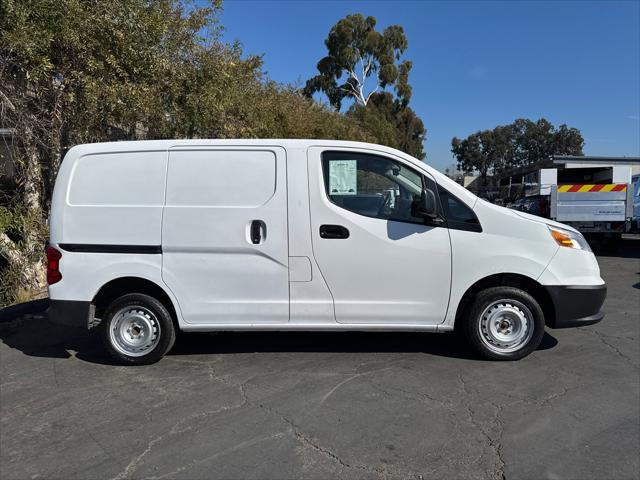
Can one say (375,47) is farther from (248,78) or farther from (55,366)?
(55,366)

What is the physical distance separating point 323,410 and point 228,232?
68.4 inches

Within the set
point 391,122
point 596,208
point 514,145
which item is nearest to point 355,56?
point 391,122

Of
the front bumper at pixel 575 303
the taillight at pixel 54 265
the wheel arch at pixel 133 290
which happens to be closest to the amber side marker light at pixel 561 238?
the front bumper at pixel 575 303

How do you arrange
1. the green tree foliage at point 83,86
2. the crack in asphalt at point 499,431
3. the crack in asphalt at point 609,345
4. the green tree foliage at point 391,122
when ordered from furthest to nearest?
the green tree foliage at point 391,122
the green tree foliage at point 83,86
the crack in asphalt at point 609,345
the crack in asphalt at point 499,431

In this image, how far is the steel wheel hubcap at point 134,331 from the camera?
15.2 feet

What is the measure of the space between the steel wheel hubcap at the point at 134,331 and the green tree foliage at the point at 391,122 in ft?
84.2

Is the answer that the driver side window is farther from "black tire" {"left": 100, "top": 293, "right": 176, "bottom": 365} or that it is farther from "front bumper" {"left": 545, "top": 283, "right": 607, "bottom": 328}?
"black tire" {"left": 100, "top": 293, "right": 176, "bottom": 365}

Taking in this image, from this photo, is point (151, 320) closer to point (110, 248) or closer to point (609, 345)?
point (110, 248)

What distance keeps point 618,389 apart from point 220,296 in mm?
3489

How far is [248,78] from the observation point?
9828 mm

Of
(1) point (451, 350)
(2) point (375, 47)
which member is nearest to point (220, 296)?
(1) point (451, 350)

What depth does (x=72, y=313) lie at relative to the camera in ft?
15.0

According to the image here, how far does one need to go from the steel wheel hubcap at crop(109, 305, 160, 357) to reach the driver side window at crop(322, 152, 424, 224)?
2.05 meters

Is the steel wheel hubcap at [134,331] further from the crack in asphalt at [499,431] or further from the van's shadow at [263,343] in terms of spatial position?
the crack in asphalt at [499,431]
